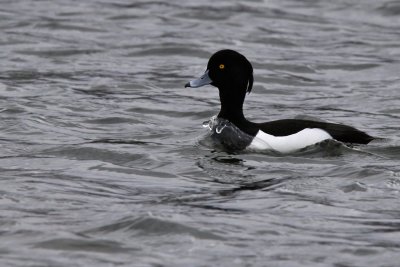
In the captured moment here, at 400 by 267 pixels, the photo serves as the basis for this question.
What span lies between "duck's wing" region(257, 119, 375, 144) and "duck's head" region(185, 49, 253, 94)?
52 centimetres

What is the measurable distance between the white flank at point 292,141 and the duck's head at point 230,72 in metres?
0.74

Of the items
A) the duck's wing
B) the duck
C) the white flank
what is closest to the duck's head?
the duck

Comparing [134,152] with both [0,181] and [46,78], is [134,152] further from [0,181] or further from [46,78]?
[46,78]

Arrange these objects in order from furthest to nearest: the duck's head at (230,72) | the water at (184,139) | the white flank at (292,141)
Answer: the duck's head at (230,72) → the white flank at (292,141) → the water at (184,139)

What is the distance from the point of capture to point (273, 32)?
1994cm

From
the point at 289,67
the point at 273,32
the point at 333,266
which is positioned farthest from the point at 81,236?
the point at 273,32

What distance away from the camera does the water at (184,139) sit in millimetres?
8672

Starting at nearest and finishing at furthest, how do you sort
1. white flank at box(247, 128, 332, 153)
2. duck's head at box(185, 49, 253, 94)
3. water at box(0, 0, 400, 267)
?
water at box(0, 0, 400, 267)
white flank at box(247, 128, 332, 153)
duck's head at box(185, 49, 253, 94)

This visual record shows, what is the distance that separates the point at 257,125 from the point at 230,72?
623mm

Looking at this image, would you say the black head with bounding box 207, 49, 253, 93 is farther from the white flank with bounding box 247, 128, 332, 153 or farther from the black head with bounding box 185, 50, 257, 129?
the white flank with bounding box 247, 128, 332, 153

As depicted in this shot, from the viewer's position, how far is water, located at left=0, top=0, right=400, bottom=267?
28.5 ft

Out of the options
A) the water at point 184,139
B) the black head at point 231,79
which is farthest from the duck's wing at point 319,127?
the black head at point 231,79

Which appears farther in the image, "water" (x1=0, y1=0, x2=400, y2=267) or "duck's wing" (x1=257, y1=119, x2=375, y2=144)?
"duck's wing" (x1=257, y1=119, x2=375, y2=144)

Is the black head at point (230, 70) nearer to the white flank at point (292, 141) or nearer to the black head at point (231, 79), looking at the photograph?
the black head at point (231, 79)
